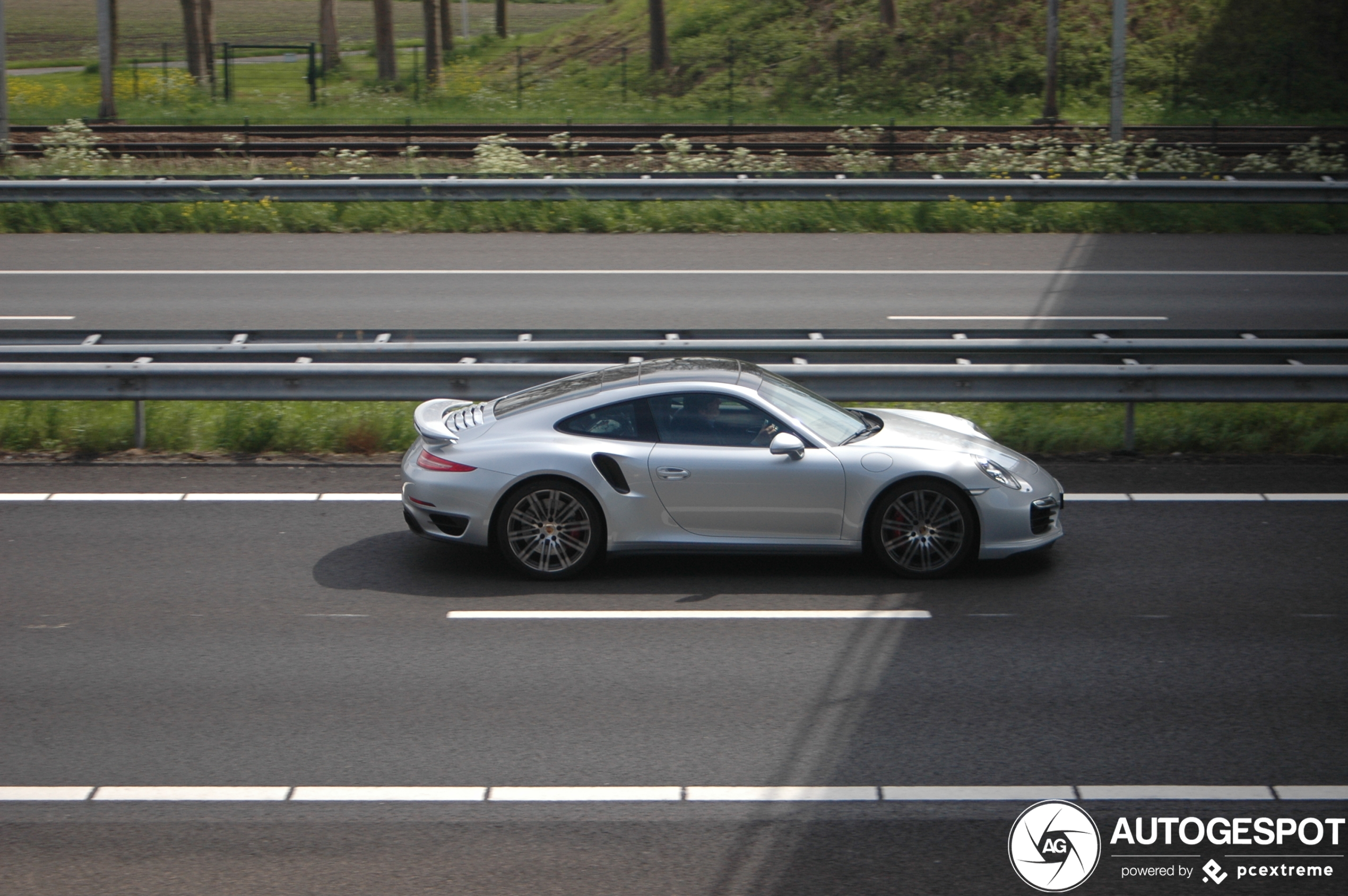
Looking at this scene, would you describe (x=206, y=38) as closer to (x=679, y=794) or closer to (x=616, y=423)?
(x=616, y=423)

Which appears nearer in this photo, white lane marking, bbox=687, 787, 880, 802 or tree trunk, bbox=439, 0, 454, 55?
Result: white lane marking, bbox=687, 787, 880, 802

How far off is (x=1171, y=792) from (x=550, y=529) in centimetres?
377

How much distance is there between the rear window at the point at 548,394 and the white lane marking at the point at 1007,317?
21.3 ft

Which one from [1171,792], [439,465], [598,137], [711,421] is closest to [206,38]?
[598,137]

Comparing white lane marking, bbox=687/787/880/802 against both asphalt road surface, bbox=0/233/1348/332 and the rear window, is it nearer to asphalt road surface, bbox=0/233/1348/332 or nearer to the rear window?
the rear window

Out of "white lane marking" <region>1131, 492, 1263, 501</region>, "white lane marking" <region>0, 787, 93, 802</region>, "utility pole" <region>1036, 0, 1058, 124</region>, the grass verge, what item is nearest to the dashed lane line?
"white lane marking" <region>0, 787, 93, 802</region>

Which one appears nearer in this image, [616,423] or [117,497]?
[616,423]

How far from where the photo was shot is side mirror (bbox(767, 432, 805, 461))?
7609mm

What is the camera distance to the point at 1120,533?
339 inches

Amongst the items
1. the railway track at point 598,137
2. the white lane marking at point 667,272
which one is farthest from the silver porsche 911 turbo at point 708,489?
the railway track at point 598,137

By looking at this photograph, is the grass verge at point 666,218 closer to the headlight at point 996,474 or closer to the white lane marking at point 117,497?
the white lane marking at point 117,497

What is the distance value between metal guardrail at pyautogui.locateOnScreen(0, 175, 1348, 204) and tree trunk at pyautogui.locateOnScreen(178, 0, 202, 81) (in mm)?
27027

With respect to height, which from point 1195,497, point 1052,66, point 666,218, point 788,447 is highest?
point 1052,66

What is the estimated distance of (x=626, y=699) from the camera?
6.29 meters
